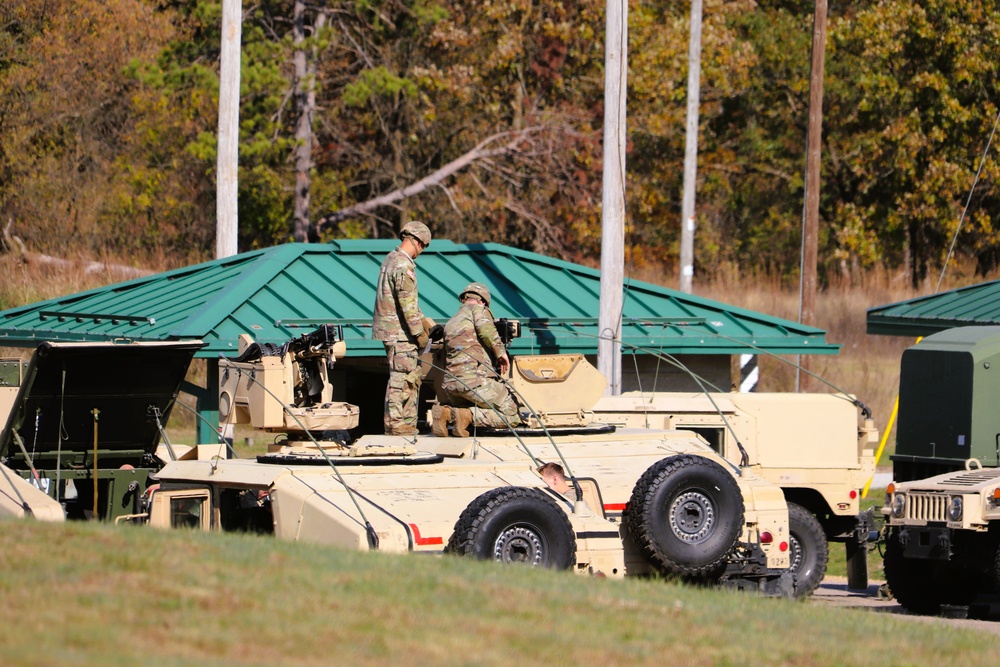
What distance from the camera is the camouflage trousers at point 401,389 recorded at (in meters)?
→ 13.3

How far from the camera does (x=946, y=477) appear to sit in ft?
48.9

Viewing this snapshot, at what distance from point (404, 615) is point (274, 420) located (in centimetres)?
383

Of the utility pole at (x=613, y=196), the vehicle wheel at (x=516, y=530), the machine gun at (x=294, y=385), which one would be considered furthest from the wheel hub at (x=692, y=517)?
the utility pole at (x=613, y=196)

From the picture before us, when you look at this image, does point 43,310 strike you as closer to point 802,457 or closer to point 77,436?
point 77,436

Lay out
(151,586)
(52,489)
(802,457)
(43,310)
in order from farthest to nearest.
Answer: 1. (43,310)
2. (802,457)
3. (52,489)
4. (151,586)

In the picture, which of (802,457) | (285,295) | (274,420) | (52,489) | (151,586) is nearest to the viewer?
(151,586)

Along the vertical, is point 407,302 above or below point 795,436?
above

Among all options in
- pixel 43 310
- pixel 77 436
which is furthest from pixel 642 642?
pixel 43 310

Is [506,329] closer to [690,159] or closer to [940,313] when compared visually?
[940,313]

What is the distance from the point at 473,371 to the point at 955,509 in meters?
4.40

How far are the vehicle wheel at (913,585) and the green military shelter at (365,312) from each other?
3.95 m

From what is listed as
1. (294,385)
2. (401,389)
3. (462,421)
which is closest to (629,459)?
(462,421)

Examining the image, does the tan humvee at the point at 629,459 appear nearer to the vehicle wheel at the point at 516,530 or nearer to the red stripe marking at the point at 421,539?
the vehicle wheel at the point at 516,530

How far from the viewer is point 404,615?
851 centimetres
